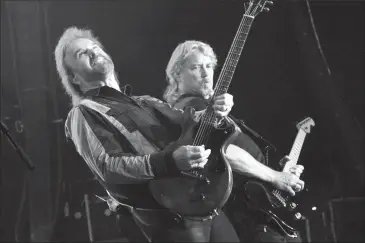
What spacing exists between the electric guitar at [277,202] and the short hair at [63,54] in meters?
0.64

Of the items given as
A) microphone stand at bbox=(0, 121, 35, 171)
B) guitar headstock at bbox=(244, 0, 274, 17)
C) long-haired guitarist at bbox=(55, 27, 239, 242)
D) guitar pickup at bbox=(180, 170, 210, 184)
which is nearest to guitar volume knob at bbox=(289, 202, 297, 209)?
long-haired guitarist at bbox=(55, 27, 239, 242)

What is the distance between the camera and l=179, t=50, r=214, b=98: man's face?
175cm

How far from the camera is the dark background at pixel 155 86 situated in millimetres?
1829

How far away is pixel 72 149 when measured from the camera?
1.77m

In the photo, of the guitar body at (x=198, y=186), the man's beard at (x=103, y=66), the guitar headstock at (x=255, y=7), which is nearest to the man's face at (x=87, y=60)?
the man's beard at (x=103, y=66)

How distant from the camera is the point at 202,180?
1.62 m

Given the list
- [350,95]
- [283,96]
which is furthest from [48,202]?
[350,95]

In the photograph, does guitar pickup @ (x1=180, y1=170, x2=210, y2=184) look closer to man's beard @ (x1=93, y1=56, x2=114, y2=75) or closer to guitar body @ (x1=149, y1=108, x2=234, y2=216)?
guitar body @ (x1=149, y1=108, x2=234, y2=216)

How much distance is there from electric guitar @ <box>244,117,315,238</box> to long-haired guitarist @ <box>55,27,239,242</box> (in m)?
0.14

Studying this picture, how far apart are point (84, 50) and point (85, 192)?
472mm

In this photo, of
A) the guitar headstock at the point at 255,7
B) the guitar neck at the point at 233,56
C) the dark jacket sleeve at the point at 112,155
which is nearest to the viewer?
the dark jacket sleeve at the point at 112,155

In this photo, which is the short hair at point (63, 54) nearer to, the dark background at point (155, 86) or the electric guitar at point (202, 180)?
the dark background at point (155, 86)

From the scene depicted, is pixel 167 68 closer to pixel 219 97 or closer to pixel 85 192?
pixel 219 97

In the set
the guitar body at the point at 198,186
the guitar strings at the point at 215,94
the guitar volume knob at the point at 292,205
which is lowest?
the guitar volume knob at the point at 292,205
